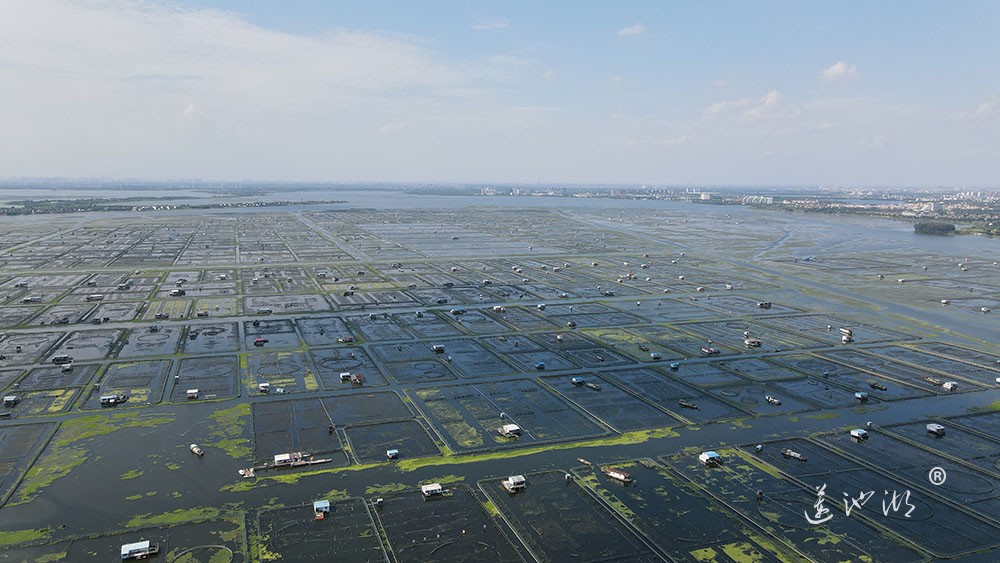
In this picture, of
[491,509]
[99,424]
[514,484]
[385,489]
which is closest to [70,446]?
[99,424]

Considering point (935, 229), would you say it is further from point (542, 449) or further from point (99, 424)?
point (99, 424)

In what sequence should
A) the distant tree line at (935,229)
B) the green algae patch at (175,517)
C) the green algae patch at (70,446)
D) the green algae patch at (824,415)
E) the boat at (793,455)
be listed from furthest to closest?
the distant tree line at (935,229) < the green algae patch at (824,415) < the boat at (793,455) < the green algae patch at (70,446) < the green algae patch at (175,517)

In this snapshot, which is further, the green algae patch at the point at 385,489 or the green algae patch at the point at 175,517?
the green algae patch at the point at 385,489

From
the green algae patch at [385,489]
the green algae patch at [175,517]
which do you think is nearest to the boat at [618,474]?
the green algae patch at [385,489]

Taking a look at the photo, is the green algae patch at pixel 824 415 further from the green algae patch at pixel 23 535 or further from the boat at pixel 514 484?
the green algae patch at pixel 23 535

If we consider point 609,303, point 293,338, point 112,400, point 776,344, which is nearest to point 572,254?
point 609,303

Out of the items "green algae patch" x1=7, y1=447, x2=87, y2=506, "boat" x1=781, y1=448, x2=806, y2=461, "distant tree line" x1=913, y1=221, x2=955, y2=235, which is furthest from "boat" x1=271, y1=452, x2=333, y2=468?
"distant tree line" x1=913, y1=221, x2=955, y2=235

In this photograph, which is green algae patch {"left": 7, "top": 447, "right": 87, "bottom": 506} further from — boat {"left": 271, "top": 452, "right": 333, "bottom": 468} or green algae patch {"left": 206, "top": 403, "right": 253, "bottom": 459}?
boat {"left": 271, "top": 452, "right": 333, "bottom": 468}
